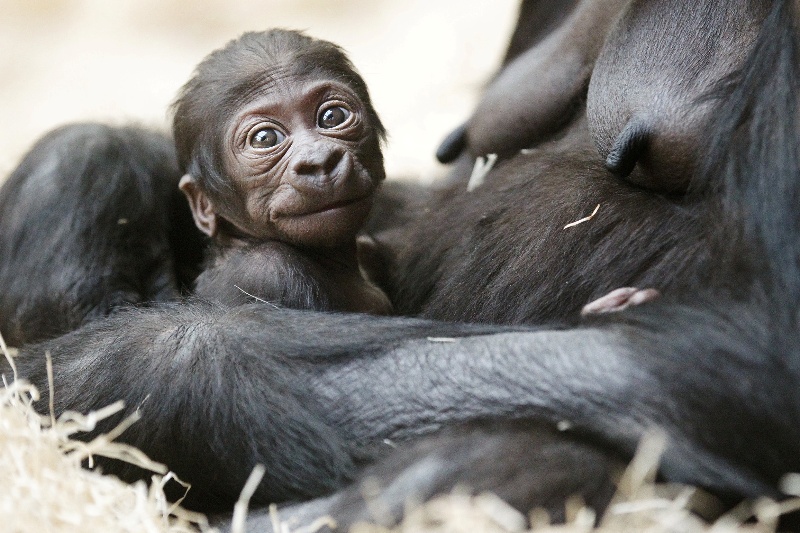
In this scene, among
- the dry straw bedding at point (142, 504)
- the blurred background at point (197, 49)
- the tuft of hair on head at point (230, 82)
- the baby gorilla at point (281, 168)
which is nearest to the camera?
the dry straw bedding at point (142, 504)

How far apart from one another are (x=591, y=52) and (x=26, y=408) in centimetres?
135

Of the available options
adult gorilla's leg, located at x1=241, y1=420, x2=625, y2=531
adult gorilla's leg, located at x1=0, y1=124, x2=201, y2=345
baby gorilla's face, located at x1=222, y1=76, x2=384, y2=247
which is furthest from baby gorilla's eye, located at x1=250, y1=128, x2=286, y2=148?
adult gorilla's leg, located at x1=241, y1=420, x2=625, y2=531

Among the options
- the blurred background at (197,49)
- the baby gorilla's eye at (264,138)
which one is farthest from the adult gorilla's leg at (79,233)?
the blurred background at (197,49)

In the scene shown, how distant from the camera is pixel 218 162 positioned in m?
2.07

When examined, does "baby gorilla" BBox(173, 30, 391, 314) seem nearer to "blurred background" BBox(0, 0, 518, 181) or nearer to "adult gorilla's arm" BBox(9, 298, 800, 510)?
"adult gorilla's arm" BBox(9, 298, 800, 510)

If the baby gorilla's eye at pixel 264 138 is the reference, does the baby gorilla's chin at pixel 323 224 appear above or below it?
below

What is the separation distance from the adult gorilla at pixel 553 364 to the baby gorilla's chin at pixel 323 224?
1.10ft

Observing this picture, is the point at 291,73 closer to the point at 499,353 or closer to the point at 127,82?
the point at 499,353

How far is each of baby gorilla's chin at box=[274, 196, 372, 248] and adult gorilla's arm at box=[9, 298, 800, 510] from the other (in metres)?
0.36

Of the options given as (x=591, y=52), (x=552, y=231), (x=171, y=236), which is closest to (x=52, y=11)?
(x=171, y=236)

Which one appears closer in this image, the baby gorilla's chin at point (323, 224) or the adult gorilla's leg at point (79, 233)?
the baby gorilla's chin at point (323, 224)

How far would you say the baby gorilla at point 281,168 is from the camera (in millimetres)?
1940

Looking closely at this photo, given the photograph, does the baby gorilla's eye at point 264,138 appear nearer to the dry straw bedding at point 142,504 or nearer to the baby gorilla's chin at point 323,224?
the baby gorilla's chin at point 323,224

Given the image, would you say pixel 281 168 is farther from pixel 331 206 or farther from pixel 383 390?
pixel 383 390
